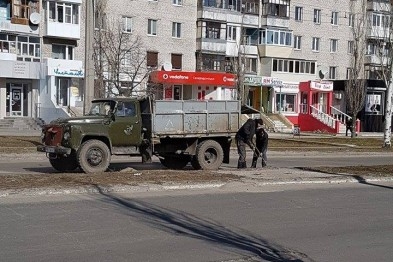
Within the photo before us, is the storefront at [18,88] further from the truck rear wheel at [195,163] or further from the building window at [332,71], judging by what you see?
the building window at [332,71]

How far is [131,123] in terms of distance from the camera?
55.8 ft

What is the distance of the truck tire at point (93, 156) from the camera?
1598 cm

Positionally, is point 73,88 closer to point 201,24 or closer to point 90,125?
point 201,24

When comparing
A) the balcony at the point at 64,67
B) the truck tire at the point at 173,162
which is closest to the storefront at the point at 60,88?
the balcony at the point at 64,67

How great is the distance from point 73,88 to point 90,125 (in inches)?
1360

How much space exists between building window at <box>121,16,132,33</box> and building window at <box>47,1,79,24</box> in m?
4.44

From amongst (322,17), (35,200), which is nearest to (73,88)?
(322,17)

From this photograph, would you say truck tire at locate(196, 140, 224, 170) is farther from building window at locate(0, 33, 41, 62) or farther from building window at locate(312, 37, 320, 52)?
building window at locate(312, 37, 320, 52)

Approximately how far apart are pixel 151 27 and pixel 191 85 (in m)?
6.46

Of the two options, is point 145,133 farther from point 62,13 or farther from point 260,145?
point 62,13

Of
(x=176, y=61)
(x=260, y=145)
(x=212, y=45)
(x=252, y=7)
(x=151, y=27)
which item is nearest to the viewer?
(x=260, y=145)

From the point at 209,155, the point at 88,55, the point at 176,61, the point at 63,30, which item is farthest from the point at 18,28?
the point at 209,155

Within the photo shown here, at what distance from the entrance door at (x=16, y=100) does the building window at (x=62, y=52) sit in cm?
393

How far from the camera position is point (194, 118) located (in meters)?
18.1
